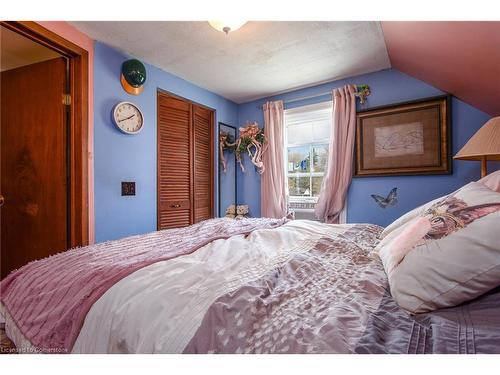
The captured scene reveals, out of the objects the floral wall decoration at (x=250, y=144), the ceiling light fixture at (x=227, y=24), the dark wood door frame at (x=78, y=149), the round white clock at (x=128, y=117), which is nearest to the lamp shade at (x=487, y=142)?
the ceiling light fixture at (x=227, y=24)

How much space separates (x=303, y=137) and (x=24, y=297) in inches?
130

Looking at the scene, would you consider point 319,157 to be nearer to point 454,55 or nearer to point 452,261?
point 454,55

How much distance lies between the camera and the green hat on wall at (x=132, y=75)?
246 centimetres

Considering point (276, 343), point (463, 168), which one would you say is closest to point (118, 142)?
point (276, 343)

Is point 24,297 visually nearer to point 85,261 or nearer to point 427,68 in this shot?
point 85,261

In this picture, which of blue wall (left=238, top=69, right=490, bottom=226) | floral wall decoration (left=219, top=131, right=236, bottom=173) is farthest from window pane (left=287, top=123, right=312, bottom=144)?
floral wall decoration (left=219, top=131, right=236, bottom=173)

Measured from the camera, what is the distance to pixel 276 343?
54 centimetres

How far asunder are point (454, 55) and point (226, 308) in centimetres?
241

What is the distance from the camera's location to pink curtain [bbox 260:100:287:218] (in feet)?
11.5

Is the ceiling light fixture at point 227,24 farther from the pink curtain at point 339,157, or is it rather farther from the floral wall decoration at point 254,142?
the floral wall decoration at point 254,142

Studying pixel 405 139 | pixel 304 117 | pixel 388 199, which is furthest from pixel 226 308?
pixel 304 117

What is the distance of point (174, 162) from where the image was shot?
10.1 feet

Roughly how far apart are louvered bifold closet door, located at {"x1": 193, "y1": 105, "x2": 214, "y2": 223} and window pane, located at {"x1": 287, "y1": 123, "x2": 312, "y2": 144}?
3.72 feet

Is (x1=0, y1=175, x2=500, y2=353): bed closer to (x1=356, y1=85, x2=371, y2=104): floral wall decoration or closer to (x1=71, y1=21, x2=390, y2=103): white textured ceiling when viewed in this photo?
(x1=71, y1=21, x2=390, y2=103): white textured ceiling
